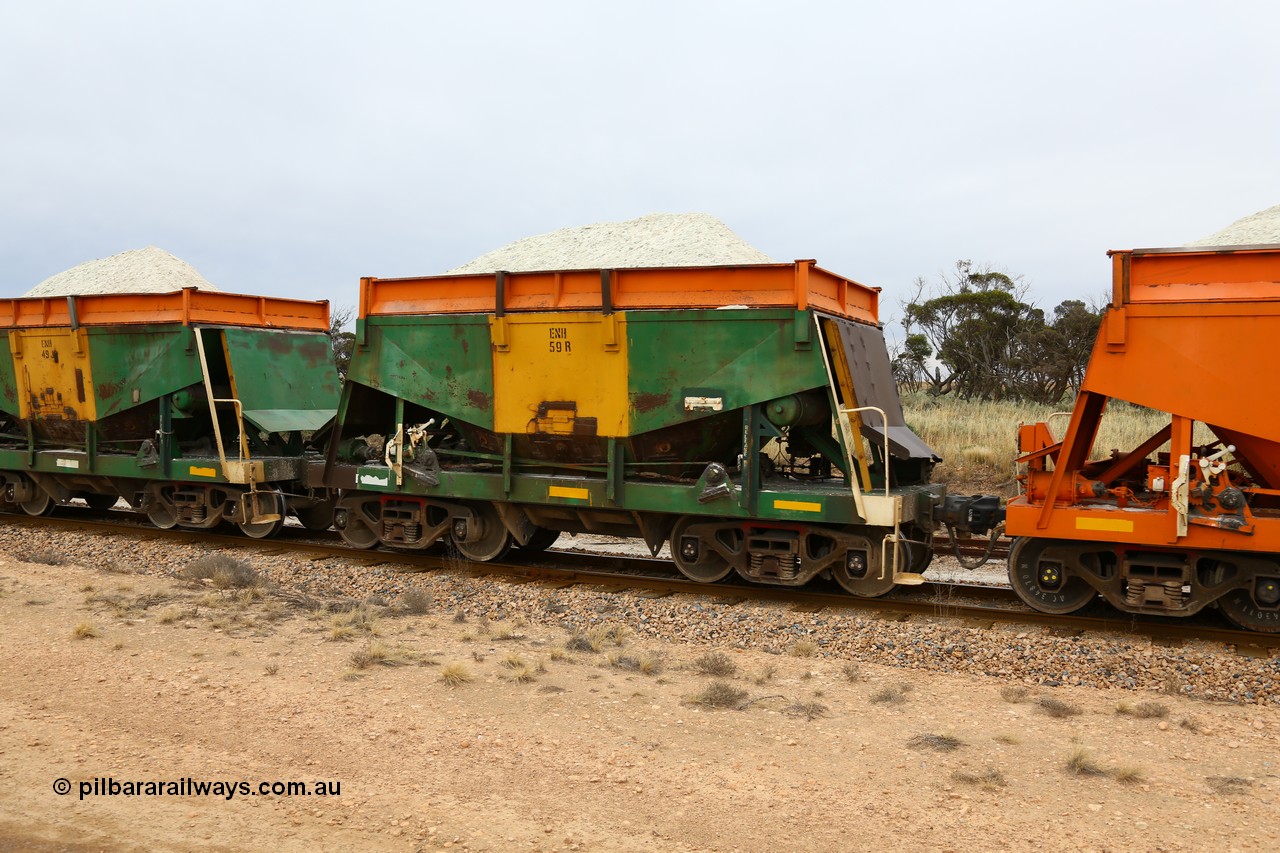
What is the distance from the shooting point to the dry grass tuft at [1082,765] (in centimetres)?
475

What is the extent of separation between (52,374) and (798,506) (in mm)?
11063

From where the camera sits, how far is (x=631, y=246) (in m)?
27.4

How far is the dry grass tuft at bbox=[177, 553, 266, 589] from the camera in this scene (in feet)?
29.7

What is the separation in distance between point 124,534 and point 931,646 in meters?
10.5

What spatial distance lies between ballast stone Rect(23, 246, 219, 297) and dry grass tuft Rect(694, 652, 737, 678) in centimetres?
3282

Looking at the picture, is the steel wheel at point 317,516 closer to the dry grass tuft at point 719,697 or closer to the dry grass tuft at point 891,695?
the dry grass tuft at point 719,697

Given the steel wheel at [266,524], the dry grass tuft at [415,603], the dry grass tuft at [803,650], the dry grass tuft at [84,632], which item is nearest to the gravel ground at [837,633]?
the dry grass tuft at [803,650]

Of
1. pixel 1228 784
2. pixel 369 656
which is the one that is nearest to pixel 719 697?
pixel 369 656

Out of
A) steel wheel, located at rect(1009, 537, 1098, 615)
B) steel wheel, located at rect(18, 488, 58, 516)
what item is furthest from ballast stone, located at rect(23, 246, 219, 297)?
steel wheel, located at rect(1009, 537, 1098, 615)

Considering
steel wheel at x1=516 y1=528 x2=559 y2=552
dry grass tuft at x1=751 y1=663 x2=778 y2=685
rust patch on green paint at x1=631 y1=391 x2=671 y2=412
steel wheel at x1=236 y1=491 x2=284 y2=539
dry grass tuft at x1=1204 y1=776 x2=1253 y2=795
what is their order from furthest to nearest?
steel wheel at x1=236 y1=491 x2=284 y2=539
steel wheel at x1=516 y1=528 x2=559 y2=552
rust patch on green paint at x1=631 y1=391 x2=671 y2=412
dry grass tuft at x1=751 y1=663 x2=778 y2=685
dry grass tuft at x1=1204 y1=776 x2=1253 y2=795

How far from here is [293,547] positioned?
1158 cm

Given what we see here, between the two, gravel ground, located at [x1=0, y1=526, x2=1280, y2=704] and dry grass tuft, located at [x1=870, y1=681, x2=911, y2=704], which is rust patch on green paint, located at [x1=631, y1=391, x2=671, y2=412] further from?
dry grass tuft, located at [x1=870, y1=681, x2=911, y2=704]

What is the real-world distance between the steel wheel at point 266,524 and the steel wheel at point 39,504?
3796mm

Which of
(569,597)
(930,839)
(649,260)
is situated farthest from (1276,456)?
(649,260)
